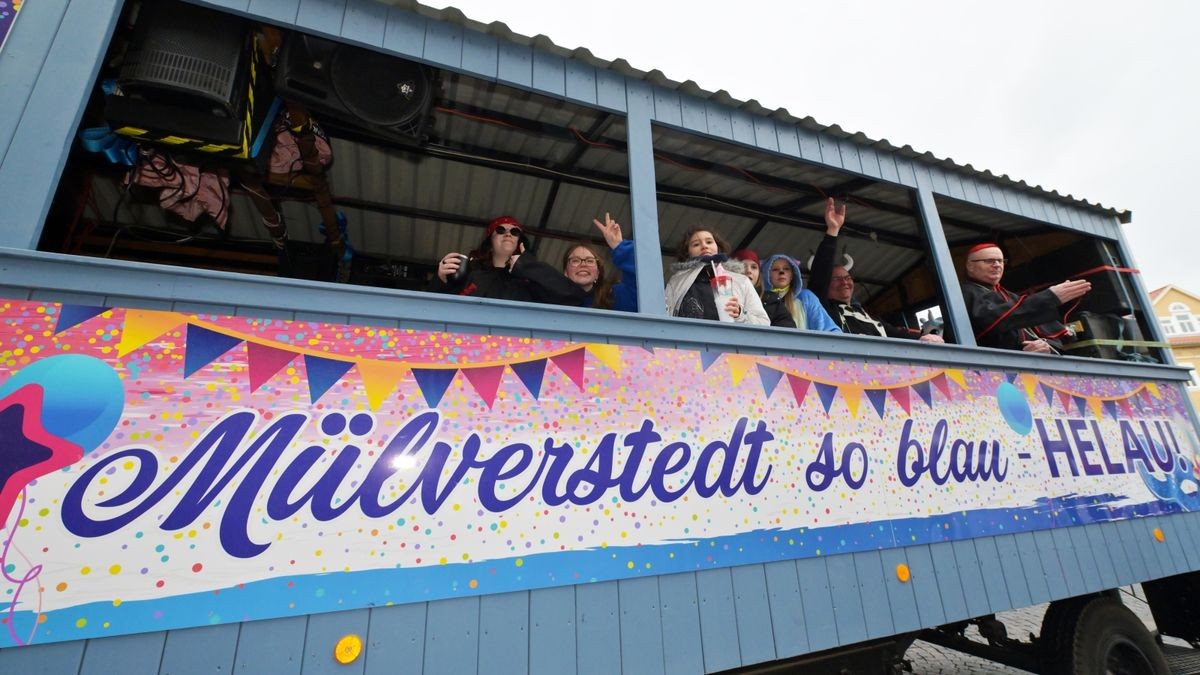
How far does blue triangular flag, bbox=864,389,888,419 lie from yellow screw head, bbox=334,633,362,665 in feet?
8.33

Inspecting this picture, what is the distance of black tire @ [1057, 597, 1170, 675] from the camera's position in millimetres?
2848

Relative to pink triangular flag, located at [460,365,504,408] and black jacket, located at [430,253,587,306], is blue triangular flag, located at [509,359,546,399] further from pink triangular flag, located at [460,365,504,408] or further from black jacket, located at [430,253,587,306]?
black jacket, located at [430,253,587,306]

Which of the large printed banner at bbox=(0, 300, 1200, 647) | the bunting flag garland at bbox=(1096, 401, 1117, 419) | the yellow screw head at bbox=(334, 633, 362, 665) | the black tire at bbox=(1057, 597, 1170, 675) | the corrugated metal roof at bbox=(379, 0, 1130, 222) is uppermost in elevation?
the corrugated metal roof at bbox=(379, 0, 1130, 222)

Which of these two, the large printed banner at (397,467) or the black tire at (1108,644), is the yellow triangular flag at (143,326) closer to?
the large printed banner at (397,467)

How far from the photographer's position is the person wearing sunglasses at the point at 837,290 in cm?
320

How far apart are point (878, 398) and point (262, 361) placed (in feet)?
9.36

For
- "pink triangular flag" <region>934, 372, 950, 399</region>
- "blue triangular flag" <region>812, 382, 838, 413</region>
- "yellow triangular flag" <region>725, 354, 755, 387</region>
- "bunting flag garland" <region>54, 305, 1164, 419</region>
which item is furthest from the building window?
"yellow triangular flag" <region>725, 354, 755, 387</region>

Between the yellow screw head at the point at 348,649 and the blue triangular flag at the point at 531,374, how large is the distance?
977mm

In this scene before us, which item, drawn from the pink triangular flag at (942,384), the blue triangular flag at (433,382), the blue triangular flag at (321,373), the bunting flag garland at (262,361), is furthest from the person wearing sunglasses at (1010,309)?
the bunting flag garland at (262,361)

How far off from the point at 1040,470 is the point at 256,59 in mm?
5014

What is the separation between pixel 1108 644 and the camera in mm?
2945

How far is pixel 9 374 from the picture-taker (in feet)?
4.58

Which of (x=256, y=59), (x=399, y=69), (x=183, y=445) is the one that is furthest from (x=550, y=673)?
(x=256, y=59)

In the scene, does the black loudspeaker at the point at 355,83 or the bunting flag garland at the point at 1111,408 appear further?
the bunting flag garland at the point at 1111,408
